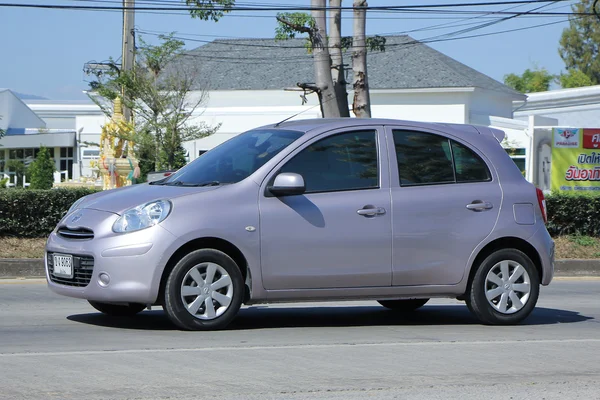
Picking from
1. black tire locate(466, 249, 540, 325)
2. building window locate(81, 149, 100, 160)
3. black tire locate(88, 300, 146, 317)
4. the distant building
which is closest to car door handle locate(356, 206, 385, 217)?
black tire locate(466, 249, 540, 325)

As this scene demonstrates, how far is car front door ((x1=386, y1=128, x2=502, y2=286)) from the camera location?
852 cm

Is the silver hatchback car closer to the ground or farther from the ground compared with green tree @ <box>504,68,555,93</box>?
closer to the ground

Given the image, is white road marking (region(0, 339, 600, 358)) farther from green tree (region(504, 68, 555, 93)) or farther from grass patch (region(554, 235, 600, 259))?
green tree (region(504, 68, 555, 93))

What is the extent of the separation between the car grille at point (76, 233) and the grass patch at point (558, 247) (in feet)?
23.0

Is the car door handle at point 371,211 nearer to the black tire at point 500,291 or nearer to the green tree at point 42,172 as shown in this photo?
the black tire at point 500,291

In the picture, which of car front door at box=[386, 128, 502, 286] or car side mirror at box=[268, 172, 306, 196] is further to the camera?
car front door at box=[386, 128, 502, 286]

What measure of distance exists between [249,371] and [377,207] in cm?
246

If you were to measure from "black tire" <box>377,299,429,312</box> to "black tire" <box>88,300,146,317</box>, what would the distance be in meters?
2.59

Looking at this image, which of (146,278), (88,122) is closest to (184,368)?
(146,278)

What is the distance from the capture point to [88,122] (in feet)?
195

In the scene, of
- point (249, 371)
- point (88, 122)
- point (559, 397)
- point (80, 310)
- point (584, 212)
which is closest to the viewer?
point (559, 397)

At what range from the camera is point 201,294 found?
7.85 metres

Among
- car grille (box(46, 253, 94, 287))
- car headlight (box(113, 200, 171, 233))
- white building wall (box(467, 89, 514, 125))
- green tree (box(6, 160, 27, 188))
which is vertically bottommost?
car grille (box(46, 253, 94, 287))

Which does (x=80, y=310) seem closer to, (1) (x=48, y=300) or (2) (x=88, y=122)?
(1) (x=48, y=300)
